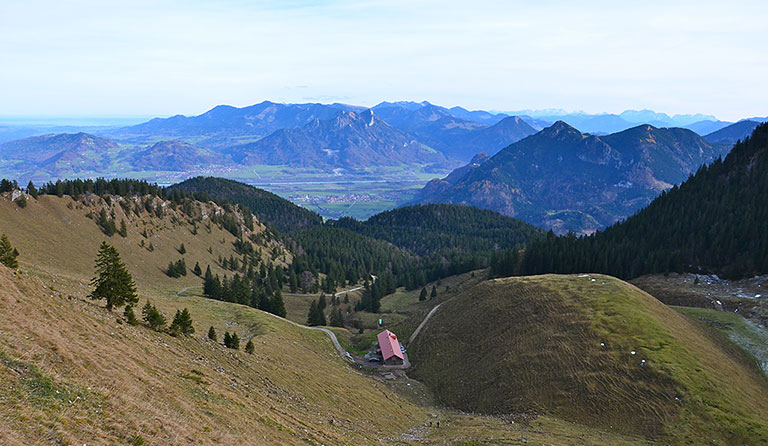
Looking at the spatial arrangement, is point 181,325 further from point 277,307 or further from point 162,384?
point 277,307

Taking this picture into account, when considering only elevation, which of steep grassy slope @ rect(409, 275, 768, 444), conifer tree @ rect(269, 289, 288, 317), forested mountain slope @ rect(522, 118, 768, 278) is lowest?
conifer tree @ rect(269, 289, 288, 317)

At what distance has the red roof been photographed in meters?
90.2

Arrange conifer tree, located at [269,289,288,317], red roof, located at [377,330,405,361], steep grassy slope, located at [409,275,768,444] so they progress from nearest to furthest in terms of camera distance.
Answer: steep grassy slope, located at [409,275,768,444] → red roof, located at [377,330,405,361] → conifer tree, located at [269,289,288,317]

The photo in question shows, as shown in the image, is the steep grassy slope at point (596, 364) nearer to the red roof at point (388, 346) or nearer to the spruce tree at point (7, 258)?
the red roof at point (388, 346)

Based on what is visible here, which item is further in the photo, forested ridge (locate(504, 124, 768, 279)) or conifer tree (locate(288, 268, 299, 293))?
conifer tree (locate(288, 268, 299, 293))

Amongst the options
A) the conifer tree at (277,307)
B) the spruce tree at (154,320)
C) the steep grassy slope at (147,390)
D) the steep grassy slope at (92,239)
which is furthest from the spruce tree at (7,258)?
the conifer tree at (277,307)

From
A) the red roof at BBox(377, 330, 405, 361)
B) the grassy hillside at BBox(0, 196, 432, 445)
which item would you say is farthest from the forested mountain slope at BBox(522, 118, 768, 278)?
the grassy hillside at BBox(0, 196, 432, 445)

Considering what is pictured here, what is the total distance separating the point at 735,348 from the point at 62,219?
17866 centimetres

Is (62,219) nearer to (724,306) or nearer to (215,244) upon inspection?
(215,244)

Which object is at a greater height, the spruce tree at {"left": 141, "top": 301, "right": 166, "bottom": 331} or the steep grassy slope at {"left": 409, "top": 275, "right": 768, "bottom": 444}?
the spruce tree at {"left": 141, "top": 301, "right": 166, "bottom": 331}

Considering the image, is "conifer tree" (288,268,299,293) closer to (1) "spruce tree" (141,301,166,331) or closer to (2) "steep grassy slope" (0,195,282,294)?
(2) "steep grassy slope" (0,195,282,294)

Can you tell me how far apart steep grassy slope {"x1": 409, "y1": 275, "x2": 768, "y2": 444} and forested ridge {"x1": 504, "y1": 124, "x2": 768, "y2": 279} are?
2211 inches

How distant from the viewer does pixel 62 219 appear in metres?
131

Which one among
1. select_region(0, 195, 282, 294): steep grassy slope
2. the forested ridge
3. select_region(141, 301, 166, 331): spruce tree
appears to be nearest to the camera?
select_region(141, 301, 166, 331): spruce tree
